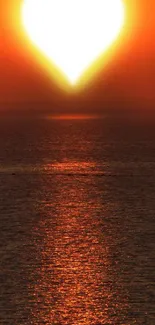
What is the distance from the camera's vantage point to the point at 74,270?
45.2 ft

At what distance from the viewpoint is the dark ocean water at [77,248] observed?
1180 cm

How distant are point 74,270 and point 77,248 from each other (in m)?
1.68

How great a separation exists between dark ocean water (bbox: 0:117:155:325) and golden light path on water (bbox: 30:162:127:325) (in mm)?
10

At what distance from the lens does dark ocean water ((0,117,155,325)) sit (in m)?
11.8

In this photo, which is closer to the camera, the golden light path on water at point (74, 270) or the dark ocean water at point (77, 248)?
the golden light path on water at point (74, 270)

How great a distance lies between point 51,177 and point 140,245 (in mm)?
12740

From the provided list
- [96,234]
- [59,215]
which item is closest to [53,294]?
[96,234]

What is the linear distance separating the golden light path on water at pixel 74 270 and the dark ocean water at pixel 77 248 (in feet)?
0.03

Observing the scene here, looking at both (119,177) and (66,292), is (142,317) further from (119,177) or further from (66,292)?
(119,177)

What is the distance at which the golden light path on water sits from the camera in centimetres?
1162

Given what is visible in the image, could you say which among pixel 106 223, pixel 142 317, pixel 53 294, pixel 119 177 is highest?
pixel 119 177

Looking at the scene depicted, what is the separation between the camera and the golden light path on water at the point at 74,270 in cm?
1162

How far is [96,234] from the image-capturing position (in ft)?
55.3

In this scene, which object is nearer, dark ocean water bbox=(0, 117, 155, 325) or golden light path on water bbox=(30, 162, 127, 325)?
golden light path on water bbox=(30, 162, 127, 325)
